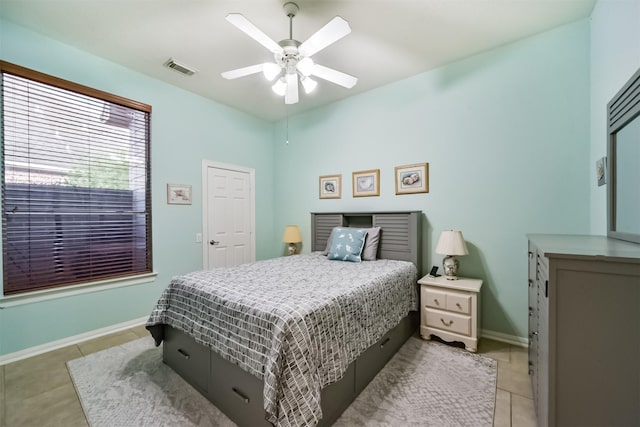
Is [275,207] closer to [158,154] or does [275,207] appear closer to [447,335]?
[158,154]

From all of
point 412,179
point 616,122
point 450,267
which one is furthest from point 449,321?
point 616,122

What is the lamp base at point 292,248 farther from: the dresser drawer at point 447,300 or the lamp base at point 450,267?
the lamp base at point 450,267

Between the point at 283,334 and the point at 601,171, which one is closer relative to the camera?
the point at 283,334

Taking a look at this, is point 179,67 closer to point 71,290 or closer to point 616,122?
point 71,290

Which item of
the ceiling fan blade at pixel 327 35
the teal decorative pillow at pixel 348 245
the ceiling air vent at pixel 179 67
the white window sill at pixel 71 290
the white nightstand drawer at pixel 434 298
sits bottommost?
the white nightstand drawer at pixel 434 298

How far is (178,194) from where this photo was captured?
3365 mm

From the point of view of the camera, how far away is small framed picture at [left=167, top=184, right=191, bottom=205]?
329 centimetres

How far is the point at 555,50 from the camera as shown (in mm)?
2326

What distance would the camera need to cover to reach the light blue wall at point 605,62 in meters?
1.44

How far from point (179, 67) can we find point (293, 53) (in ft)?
5.53

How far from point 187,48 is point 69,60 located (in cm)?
117

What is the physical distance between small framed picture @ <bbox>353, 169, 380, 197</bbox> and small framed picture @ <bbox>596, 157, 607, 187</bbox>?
199 centimetres

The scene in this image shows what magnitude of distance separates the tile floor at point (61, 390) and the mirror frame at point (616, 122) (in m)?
1.21

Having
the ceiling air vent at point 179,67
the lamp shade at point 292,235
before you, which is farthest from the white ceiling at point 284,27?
the lamp shade at point 292,235
